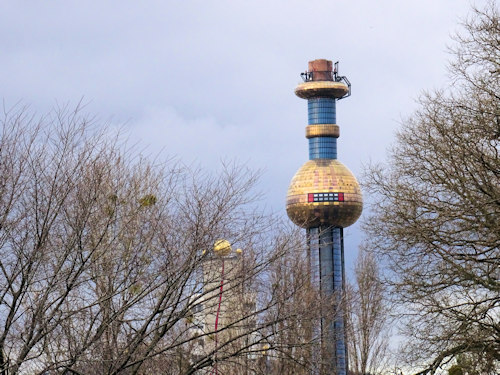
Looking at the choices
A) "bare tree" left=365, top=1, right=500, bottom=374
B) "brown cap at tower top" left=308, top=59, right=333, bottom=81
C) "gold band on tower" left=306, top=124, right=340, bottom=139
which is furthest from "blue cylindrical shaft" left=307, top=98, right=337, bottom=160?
"bare tree" left=365, top=1, right=500, bottom=374

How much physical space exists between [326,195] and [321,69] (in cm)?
2124

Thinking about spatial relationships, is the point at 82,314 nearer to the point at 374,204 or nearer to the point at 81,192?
the point at 81,192

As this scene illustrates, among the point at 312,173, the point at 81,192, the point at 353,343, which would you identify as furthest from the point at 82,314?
the point at 312,173

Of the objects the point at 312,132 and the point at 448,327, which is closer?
the point at 448,327

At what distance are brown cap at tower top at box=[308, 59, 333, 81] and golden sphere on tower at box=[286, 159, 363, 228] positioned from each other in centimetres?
1427

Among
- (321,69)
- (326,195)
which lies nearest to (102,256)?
(326,195)

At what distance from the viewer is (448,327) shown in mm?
23469

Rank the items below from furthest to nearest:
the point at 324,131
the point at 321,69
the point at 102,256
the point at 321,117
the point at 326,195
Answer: the point at 324,131, the point at 321,117, the point at 321,69, the point at 326,195, the point at 102,256

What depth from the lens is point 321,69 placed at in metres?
152

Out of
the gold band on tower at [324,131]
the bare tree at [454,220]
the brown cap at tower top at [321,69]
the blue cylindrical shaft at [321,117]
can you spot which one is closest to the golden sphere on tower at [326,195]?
the blue cylindrical shaft at [321,117]

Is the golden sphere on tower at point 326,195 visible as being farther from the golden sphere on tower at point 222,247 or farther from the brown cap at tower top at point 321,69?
the golden sphere on tower at point 222,247

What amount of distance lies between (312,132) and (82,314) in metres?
142

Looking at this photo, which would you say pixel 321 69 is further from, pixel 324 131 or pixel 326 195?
pixel 326 195

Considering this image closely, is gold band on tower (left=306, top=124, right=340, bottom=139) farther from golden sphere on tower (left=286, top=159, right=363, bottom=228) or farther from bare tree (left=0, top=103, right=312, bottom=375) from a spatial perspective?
bare tree (left=0, top=103, right=312, bottom=375)
